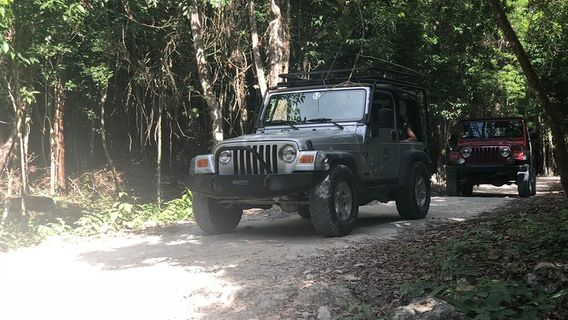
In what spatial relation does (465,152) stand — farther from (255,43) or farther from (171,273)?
(171,273)

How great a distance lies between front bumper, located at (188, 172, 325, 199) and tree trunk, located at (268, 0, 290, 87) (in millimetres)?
5065

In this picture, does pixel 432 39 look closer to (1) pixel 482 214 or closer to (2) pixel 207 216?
(1) pixel 482 214

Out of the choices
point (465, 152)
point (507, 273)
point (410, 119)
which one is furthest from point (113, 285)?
point (465, 152)

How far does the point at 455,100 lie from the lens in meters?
17.6

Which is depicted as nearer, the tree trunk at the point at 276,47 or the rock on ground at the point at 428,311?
the rock on ground at the point at 428,311

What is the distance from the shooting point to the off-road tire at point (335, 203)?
24.3 ft

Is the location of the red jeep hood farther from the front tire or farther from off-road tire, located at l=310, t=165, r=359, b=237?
off-road tire, located at l=310, t=165, r=359, b=237

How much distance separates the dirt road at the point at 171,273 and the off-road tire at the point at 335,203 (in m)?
0.18

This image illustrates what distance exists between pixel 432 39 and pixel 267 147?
33.4ft

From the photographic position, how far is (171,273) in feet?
19.4

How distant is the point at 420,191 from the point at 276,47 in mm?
4705

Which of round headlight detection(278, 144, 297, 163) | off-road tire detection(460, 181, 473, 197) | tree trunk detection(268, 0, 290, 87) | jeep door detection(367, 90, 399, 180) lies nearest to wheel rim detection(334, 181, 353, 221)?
round headlight detection(278, 144, 297, 163)

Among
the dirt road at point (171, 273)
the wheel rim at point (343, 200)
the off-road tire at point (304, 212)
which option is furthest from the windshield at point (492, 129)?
the wheel rim at point (343, 200)

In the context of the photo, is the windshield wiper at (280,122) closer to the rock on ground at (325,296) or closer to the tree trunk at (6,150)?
the rock on ground at (325,296)
